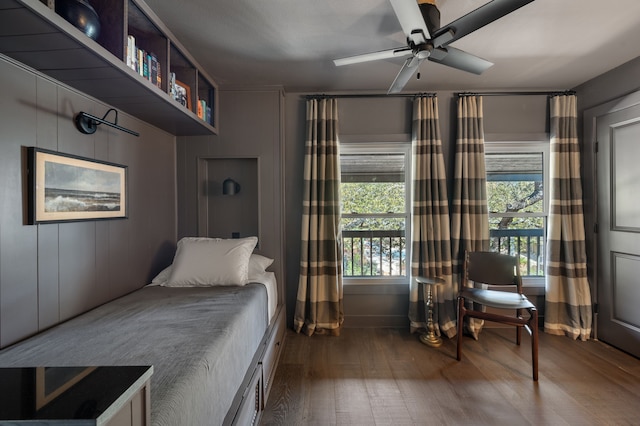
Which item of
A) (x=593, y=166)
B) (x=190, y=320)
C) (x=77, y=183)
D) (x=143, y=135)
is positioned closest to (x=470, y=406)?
(x=190, y=320)

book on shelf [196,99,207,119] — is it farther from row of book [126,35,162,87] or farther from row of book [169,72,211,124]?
row of book [126,35,162,87]

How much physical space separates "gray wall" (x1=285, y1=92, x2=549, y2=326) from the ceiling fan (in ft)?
3.53

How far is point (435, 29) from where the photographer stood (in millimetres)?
1639

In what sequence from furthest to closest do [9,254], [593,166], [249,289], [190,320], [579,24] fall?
[593,166] → [249,289] → [579,24] → [190,320] → [9,254]

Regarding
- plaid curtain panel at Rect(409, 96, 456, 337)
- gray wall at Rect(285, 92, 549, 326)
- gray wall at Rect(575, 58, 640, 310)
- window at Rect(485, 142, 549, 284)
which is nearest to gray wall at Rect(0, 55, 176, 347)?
gray wall at Rect(285, 92, 549, 326)

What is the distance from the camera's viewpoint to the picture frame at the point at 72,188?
1533 millimetres

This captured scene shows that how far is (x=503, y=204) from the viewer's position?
3.22m

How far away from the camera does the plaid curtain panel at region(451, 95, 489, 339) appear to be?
2.94 meters

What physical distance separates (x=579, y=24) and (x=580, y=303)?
2546mm

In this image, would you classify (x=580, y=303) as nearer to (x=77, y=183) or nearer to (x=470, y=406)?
(x=470, y=406)

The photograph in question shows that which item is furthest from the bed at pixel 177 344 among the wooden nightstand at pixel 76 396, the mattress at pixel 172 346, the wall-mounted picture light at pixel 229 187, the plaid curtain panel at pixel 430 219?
the plaid curtain panel at pixel 430 219

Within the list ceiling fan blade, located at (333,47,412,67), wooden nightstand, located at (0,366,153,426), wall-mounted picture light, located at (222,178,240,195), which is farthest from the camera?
wall-mounted picture light, located at (222,178,240,195)

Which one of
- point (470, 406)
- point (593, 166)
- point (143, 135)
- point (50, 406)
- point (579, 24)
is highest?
point (579, 24)

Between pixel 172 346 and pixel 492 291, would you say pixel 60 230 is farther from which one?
pixel 492 291
